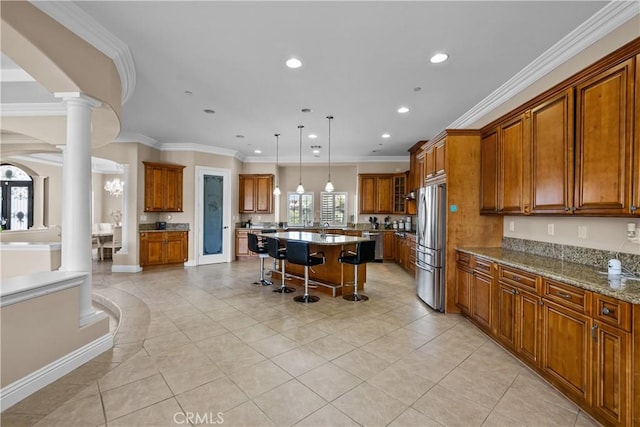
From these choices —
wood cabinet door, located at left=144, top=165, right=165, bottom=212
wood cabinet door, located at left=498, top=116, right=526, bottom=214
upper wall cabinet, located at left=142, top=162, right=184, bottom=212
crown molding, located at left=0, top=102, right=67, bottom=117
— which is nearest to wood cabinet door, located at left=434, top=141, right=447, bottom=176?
wood cabinet door, located at left=498, top=116, right=526, bottom=214

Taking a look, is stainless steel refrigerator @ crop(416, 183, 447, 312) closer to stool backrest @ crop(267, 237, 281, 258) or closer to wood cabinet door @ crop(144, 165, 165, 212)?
stool backrest @ crop(267, 237, 281, 258)

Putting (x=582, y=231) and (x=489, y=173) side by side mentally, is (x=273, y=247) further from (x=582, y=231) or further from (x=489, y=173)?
(x=582, y=231)

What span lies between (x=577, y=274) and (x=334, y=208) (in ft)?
22.7

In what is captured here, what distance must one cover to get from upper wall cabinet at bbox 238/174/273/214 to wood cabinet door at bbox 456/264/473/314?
575 cm

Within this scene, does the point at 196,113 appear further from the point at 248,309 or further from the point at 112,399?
the point at 112,399

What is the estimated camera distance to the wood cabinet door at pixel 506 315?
2654mm

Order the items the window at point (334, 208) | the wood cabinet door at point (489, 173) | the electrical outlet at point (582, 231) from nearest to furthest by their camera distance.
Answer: the electrical outlet at point (582, 231)
the wood cabinet door at point (489, 173)
the window at point (334, 208)

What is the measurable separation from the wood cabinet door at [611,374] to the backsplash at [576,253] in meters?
0.81

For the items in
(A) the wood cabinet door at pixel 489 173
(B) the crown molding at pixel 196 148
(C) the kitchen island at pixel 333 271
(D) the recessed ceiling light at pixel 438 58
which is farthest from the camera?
(B) the crown molding at pixel 196 148

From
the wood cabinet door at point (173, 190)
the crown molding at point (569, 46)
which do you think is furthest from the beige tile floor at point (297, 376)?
the wood cabinet door at point (173, 190)

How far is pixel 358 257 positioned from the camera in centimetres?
436

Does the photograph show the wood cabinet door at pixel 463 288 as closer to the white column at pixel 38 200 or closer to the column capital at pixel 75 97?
the column capital at pixel 75 97

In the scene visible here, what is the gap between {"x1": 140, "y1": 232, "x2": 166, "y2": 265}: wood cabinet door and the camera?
21.3ft

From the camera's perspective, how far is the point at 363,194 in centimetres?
824
